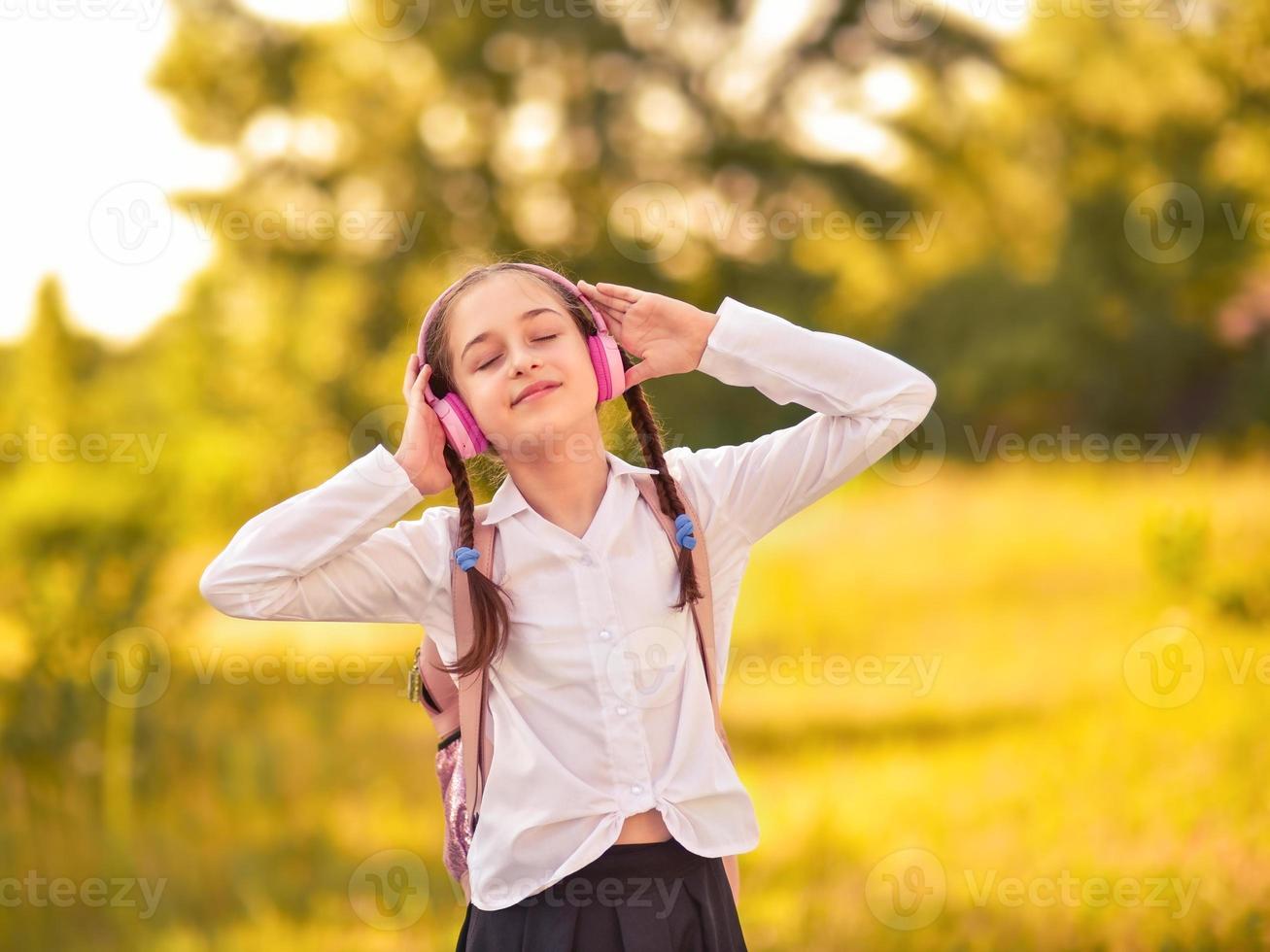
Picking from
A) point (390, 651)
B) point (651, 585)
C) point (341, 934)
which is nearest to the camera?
point (651, 585)

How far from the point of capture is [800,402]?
2.33 metres

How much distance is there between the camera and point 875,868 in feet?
15.8

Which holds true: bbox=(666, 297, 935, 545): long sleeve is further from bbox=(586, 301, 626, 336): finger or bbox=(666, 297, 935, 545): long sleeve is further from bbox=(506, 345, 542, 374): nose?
bbox=(506, 345, 542, 374): nose

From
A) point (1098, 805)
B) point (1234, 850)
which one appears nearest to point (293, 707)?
point (1098, 805)

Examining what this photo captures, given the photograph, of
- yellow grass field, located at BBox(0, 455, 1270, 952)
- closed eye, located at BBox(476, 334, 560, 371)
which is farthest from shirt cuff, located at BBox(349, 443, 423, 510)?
yellow grass field, located at BBox(0, 455, 1270, 952)

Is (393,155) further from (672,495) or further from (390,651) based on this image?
(672,495)

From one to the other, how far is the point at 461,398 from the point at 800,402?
1.98ft

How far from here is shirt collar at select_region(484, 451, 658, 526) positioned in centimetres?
226

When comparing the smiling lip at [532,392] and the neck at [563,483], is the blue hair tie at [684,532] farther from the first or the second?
the smiling lip at [532,392]

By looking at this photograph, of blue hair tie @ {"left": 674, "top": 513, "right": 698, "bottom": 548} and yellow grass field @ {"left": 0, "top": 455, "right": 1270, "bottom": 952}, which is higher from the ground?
blue hair tie @ {"left": 674, "top": 513, "right": 698, "bottom": 548}

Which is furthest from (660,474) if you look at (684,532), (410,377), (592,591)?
(410,377)

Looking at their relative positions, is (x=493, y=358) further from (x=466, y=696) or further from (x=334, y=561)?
(x=466, y=696)

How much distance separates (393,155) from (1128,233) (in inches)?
357

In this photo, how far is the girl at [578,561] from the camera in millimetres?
2127
